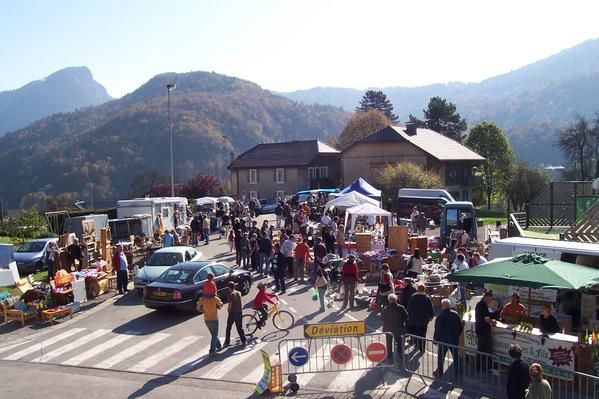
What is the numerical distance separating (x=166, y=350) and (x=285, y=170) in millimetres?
46511

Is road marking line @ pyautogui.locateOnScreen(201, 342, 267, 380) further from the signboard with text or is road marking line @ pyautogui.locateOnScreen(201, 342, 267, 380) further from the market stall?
the signboard with text

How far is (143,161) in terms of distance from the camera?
131 meters

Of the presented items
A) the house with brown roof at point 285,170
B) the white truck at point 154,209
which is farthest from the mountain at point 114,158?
the white truck at point 154,209

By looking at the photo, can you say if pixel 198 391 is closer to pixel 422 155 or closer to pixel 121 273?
pixel 121 273

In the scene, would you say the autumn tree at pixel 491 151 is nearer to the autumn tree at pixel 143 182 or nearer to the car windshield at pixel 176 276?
the autumn tree at pixel 143 182

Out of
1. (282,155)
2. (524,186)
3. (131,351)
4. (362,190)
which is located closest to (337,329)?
(131,351)

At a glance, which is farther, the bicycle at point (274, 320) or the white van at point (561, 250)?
the bicycle at point (274, 320)

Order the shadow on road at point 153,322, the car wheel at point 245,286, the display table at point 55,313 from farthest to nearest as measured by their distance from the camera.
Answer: the car wheel at point 245,286
the display table at point 55,313
the shadow on road at point 153,322

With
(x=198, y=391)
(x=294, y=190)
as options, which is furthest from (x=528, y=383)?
(x=294, y=190)

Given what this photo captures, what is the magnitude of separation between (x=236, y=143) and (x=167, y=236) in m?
153

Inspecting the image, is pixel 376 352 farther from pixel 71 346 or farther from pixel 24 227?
pixel 24 227

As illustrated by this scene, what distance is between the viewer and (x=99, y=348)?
44.0 ft

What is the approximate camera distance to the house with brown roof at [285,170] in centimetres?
5888

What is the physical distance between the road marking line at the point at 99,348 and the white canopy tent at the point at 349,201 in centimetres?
1412
